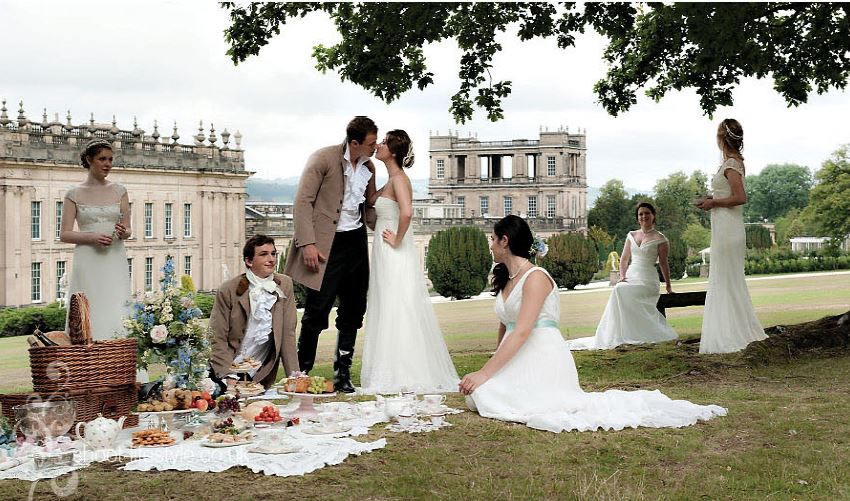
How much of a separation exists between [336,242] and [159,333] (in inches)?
68.6

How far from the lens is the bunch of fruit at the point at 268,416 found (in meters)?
5.11

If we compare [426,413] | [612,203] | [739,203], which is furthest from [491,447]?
[612,203]

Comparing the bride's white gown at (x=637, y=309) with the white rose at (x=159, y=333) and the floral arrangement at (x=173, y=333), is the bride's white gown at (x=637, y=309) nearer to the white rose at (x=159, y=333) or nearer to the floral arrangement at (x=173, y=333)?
the floral arrangement at (x=173, y=333)

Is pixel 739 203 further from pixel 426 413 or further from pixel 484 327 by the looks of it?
pixel 484 327

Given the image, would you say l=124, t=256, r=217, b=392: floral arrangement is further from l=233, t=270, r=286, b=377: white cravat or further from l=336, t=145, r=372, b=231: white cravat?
l=336, t=145, r=372, b=231: white cravat

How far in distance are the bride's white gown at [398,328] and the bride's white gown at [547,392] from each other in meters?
1.19

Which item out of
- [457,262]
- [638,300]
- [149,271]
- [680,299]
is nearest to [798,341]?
[680,299]

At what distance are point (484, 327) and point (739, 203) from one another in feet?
38.6

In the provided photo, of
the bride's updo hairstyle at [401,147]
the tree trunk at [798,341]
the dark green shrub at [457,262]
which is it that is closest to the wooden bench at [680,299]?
the tree trunk at [798,341]

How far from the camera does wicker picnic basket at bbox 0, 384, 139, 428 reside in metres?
4.90

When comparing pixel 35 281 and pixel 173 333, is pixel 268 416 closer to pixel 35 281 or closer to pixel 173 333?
pixel 173 333

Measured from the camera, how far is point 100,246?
23.7ft

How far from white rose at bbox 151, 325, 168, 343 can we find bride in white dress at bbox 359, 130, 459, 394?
1.75m

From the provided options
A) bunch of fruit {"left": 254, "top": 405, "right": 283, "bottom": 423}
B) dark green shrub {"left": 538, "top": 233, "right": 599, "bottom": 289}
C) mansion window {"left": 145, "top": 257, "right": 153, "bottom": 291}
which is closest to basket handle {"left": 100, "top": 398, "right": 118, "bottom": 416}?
bunch of fruit {"left": 254, "top": 405, "right": 283, "bottom": 423}
